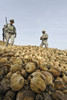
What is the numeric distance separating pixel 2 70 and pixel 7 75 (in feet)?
0.51

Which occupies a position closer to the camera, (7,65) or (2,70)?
(2,70)

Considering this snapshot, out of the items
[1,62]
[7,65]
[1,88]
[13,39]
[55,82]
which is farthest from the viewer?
[13,39]

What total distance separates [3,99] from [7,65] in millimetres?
681

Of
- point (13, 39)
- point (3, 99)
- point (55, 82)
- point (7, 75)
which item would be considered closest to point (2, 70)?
point (7, 75)

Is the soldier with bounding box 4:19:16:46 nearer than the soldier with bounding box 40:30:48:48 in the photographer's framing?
Yes

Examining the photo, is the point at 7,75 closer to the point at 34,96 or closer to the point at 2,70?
the point at 2,70

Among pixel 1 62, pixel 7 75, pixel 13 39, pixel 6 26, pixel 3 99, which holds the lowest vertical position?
pixel 3 99

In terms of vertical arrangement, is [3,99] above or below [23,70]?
below

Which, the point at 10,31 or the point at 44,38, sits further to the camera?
the point at 44,38

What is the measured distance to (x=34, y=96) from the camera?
4.58ft

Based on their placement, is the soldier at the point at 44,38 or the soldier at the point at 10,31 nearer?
the soldier at the point at 10,31

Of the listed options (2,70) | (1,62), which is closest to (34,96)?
(2,70)

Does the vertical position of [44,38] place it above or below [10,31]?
below

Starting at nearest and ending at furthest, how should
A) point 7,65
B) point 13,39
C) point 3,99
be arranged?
1. point 3,99
2. point 7,65
3. point 13,39
